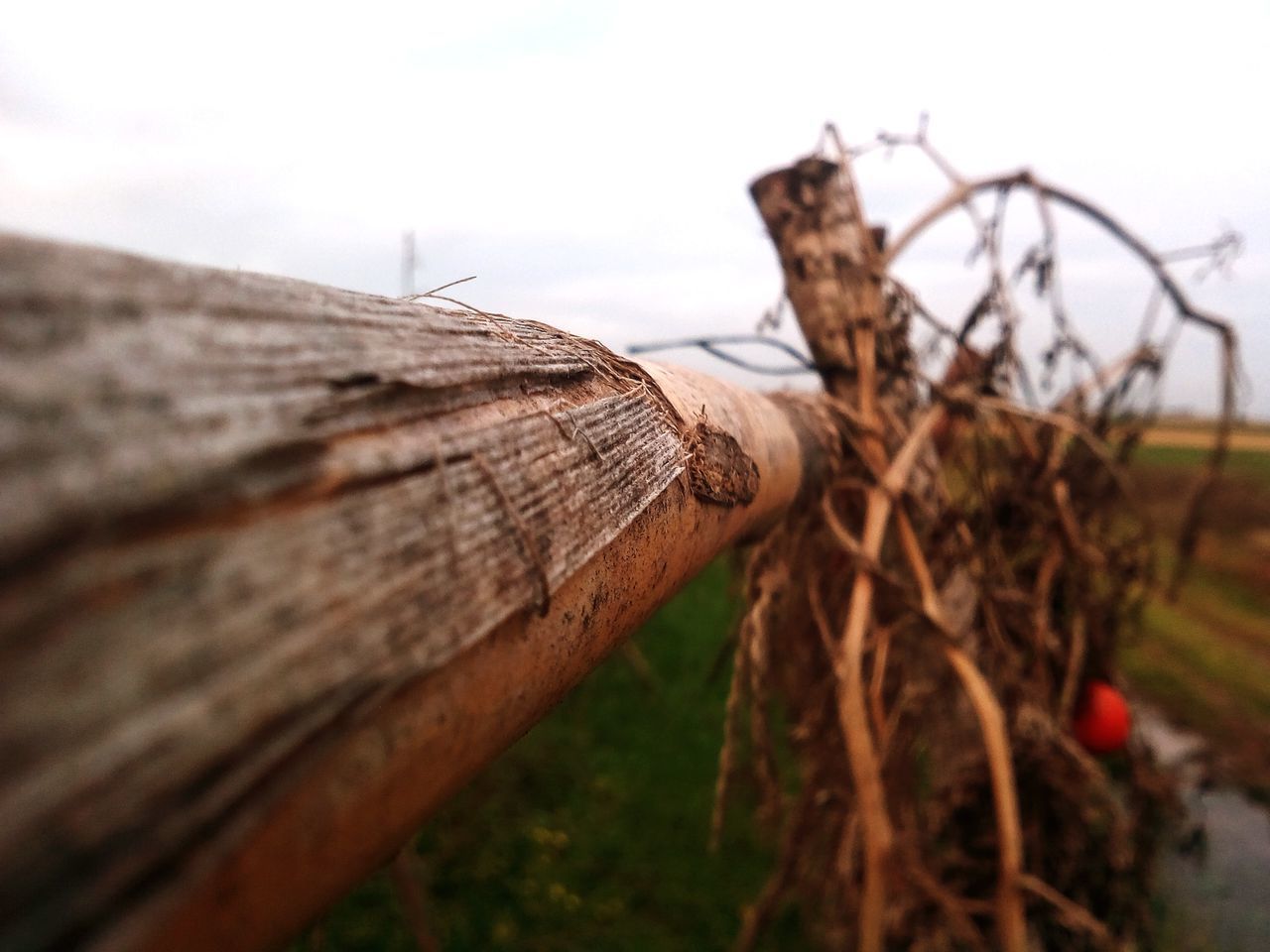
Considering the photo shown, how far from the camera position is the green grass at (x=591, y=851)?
10.1ft

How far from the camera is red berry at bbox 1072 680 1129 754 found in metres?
1.89

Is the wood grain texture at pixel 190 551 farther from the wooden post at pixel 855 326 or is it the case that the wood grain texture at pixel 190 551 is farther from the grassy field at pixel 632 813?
the grassy field at pixel 632 813

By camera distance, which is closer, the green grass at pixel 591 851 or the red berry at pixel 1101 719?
the red berry at pixel 1101 719

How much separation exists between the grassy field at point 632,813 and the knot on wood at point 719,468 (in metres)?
1.14

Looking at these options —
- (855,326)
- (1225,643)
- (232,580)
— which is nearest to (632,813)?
(855,326)

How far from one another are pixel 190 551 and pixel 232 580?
2 cm

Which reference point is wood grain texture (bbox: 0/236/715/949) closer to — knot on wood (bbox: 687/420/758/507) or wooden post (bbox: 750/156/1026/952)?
knot on wood (bbox: 687/420/758/507)

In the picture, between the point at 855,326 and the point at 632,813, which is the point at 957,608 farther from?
the point at 632,813

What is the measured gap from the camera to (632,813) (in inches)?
159

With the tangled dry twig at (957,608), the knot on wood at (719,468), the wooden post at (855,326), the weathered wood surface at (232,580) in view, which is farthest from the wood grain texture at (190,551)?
the wooden post at (855,326)

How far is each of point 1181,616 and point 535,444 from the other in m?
9.21

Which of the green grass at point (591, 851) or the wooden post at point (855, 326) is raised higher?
the wooden post at point (855, 326)

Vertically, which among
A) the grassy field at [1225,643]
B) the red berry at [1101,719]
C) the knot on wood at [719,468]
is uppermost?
the knot on wood at [719,468]

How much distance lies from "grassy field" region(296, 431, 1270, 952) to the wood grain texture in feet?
5.00
